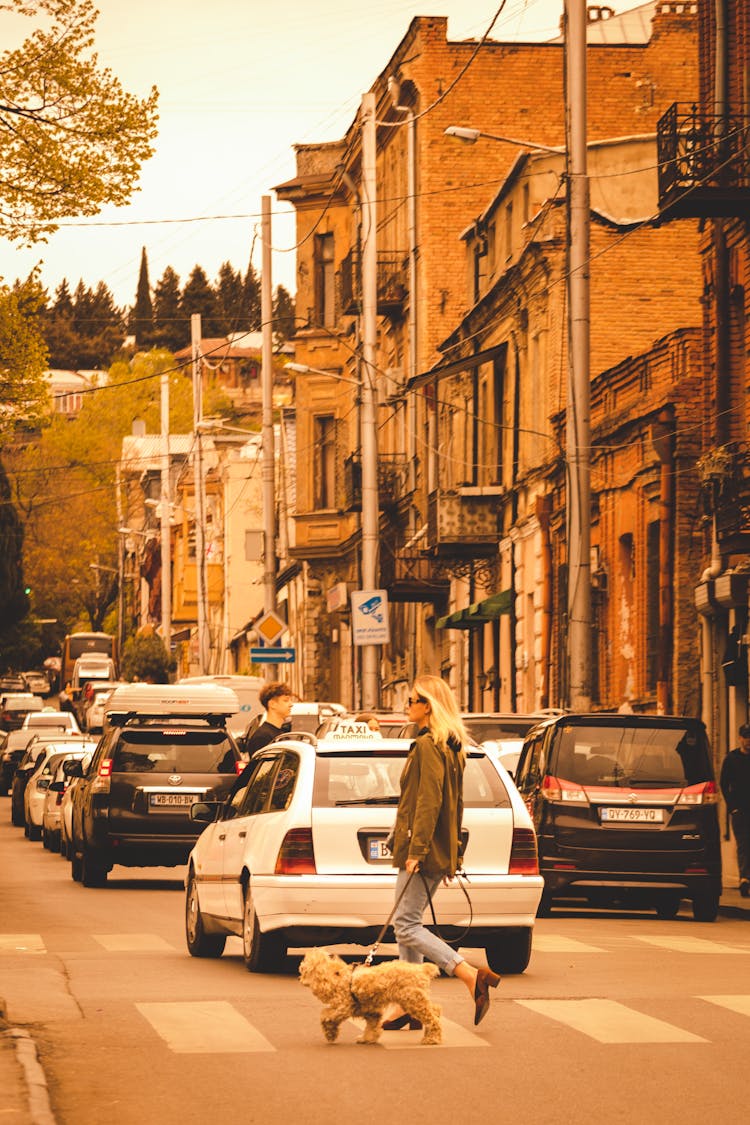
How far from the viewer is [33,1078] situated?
366 inches

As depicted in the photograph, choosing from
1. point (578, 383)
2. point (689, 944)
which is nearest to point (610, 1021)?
point (689, 944)

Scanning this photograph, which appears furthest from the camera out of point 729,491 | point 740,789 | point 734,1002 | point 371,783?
point 729,491

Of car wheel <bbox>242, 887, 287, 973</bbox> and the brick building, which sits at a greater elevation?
the brick building

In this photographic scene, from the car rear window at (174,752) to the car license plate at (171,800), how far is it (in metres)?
0.34

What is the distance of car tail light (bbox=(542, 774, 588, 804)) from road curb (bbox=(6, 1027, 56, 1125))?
911cm

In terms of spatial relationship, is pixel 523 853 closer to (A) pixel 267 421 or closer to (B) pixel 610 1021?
(B) pixel 610 1021

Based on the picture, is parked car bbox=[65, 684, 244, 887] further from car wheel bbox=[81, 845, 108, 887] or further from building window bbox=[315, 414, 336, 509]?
building window bbox=[315, 414, 336, 509]

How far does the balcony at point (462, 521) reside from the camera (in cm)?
4241

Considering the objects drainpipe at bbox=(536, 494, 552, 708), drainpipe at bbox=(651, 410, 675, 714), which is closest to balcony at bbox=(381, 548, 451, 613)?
drainpipe at bbox=(536, 494, 552, 708)

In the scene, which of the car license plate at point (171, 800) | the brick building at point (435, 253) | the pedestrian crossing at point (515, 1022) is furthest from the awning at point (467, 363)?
the pedestrian crossing at point (515, 1022)

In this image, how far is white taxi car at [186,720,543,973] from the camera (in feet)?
44.1

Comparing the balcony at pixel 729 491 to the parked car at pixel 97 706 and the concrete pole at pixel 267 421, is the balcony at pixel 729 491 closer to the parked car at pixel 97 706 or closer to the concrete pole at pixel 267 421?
the concrete pole at pixel 267 421

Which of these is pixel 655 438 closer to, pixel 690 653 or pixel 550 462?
pixel 690 653

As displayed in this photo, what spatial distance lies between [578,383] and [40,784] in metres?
13.7
